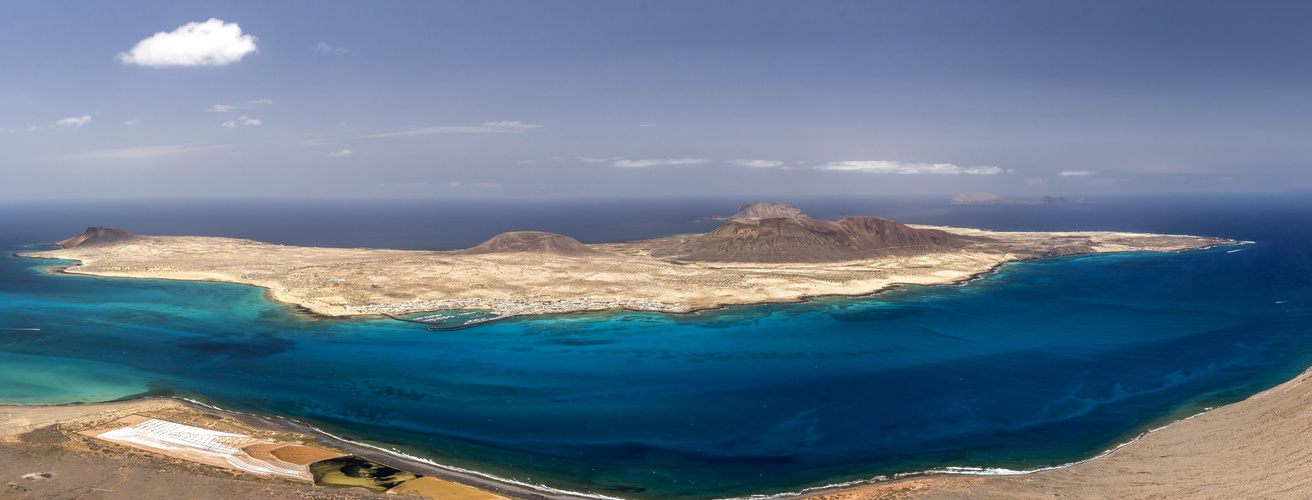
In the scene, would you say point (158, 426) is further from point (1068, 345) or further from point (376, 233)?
point (376, 233)

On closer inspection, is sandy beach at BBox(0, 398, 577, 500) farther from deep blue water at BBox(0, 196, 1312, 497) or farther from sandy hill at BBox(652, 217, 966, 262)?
sandy hill at BBox(652, 217, 966, 262)

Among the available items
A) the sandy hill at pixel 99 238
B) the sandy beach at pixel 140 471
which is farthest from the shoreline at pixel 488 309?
the sandy beach at pixel 140 471

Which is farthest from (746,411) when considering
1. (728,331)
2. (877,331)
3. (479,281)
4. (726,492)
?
(479,281)

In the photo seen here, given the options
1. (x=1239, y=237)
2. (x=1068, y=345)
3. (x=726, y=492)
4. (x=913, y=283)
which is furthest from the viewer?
(x=1239, y=237)

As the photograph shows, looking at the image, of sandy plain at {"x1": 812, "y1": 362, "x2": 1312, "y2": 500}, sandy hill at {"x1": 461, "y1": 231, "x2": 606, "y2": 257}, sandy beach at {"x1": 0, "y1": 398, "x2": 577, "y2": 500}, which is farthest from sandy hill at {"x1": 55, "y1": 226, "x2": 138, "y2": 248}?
sandy plain at {"x1": 812, "y1": 362, "x2": 1312, "y2": 500}

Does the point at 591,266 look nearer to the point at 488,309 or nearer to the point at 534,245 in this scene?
the point at 534,245

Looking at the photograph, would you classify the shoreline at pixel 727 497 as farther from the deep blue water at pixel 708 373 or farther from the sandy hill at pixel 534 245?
the sandy hill at pixel 534 245

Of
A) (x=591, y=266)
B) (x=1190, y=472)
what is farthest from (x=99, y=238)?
(x=1190, y=472)
